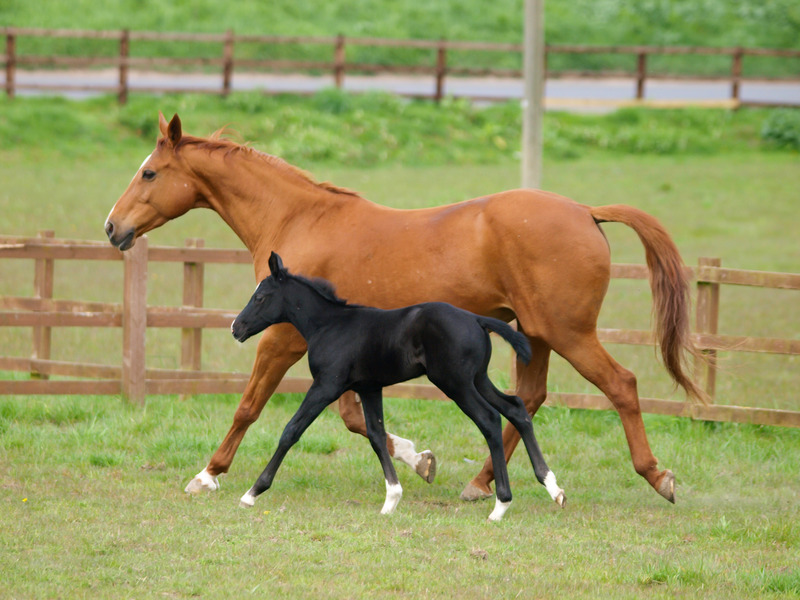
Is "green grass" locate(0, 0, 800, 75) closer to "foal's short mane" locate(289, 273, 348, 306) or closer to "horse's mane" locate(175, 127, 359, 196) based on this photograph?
"horse's mane" locate(175, 127, 359, 196)

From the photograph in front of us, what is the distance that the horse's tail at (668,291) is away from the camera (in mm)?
5977

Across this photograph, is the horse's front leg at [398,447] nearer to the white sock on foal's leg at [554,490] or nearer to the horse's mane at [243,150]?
the white sock on foal's leg at [554,490]

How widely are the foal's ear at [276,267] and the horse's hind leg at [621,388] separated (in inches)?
63.7

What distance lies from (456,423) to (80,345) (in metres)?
4.32

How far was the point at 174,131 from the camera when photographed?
636 cm

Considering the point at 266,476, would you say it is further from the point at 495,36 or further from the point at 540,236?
the point at 495,36

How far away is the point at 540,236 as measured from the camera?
5785 mm

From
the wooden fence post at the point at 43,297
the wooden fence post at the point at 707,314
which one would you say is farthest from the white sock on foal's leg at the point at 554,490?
the wooden fence post at the point at 43,297

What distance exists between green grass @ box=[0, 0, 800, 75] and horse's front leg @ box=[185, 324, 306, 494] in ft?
58.2

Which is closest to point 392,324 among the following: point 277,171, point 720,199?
point 277,171

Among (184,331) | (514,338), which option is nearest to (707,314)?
(514,338)

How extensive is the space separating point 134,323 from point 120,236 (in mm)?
1506

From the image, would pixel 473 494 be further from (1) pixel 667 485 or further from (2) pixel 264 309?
(2) pixel 264 309

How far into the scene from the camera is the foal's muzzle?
6340 mm
